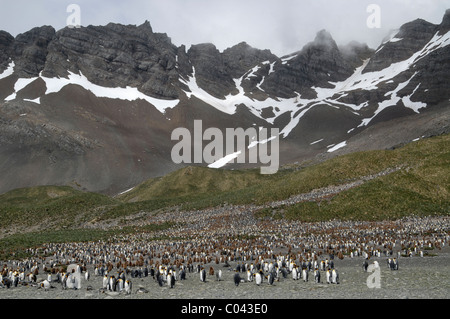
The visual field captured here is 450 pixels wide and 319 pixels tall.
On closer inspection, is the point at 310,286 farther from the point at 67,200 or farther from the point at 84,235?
the point at 67,200

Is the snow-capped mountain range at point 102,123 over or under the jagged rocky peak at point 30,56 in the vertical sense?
under

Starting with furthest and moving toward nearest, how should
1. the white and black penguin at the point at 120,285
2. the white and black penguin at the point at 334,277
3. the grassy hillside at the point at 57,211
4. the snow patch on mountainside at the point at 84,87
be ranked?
the snow patch on mountainside at the point at 84,87 → the grassy hillside at the point at 57,211 → the white and black penguin at the point at 334,277 → the white and black penguin at the point at 120,285

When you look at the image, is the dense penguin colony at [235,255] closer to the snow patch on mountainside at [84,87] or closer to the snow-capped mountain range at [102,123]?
the snow-capped mountain range at [102,123]

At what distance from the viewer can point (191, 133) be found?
184375 mm

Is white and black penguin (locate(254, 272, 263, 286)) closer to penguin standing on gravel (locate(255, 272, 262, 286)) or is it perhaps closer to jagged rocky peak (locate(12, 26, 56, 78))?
penguin standing on gravel (locate(255, 272, 262, 286))

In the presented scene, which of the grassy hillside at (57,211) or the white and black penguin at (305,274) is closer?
the white and black penguin at (305,274)

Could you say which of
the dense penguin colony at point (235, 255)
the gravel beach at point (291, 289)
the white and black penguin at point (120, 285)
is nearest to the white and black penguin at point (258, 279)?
the dense penguin colony at point (235, 255)

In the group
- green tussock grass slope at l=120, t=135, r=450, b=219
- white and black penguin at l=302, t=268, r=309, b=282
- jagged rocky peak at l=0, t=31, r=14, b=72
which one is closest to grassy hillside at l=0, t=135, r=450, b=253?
green tussock grass slope at l=120, t=135, r=450, b=219

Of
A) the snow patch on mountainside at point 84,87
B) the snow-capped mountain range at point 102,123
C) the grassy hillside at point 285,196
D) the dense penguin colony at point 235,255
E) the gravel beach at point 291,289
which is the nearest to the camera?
the gravel beach at point 291,289

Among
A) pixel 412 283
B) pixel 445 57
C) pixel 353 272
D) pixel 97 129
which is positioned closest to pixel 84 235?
pixel 353 272

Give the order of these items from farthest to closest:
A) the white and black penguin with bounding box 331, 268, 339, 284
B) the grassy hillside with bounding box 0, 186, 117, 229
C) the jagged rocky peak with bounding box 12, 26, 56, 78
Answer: the jagged rocky peak with bounding box 12, 26, 56, 78
the grassy hillside with bounding box 0, 186, 117, 229
the white and black penguin with bounding box 331, 268, 339, 284

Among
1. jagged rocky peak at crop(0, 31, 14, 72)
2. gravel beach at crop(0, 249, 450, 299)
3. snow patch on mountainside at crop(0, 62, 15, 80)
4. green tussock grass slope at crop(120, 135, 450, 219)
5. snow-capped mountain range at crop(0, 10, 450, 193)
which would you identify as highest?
jagged rocky peak at crop(0, 31, 14, 72)
